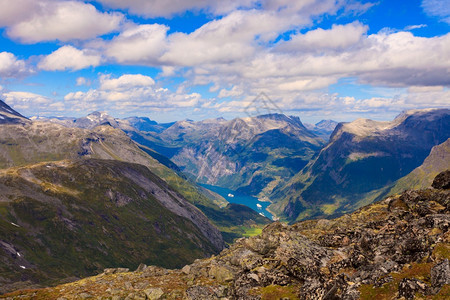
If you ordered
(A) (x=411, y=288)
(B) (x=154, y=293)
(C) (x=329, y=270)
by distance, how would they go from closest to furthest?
(A) (x=411, y=288) < (C) (x=329, y=270) < (B) (x=154, y=293)

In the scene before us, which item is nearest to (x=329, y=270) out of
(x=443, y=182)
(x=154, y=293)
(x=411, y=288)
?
(x=411, y=288)

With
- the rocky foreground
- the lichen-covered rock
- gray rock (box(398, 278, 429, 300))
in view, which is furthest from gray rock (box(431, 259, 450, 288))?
the lichen-covered rock

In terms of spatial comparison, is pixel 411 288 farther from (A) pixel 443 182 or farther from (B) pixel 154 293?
(A) pixel 443 182

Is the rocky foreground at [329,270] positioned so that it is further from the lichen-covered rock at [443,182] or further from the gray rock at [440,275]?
the lichen-covered rock at [443,182]

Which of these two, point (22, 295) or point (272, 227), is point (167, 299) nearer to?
point (22, 295)

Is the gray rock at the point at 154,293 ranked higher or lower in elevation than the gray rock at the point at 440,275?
lower

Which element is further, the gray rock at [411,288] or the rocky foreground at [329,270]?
the rocky foreground at [329,270]

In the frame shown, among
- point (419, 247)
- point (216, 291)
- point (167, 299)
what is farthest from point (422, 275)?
point (167, 299)

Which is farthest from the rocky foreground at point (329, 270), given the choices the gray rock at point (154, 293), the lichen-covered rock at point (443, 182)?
the lichen-covered rock at point (443, 182)
